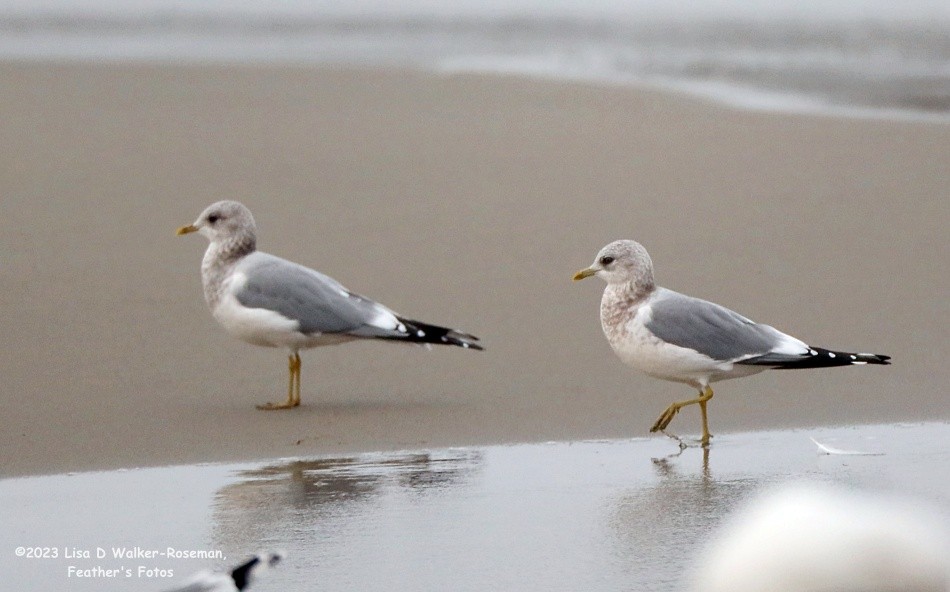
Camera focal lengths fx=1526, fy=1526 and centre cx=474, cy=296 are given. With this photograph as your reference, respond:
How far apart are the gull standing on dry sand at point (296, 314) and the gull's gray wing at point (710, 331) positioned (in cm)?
77

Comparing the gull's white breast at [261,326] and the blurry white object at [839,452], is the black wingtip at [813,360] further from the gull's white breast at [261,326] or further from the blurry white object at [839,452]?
the gull's white breast at [261,326]

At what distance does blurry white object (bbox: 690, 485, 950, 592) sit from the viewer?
8.87 ft

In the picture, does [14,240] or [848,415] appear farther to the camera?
[14,240]

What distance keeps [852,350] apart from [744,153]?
3.39 metres

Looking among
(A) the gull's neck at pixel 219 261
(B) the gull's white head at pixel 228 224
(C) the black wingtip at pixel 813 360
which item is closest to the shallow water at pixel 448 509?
(C) the black wingtip at pixel 813 360

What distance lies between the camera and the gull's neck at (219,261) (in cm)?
581

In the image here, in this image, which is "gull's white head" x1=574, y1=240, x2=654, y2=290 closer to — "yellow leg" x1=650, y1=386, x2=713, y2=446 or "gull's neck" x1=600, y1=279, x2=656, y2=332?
"gull's neck" x1=600, y1=279, x2=656, y2=332

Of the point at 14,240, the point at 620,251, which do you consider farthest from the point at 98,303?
the point at 620,251

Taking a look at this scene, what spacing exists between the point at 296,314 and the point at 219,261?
57 centimetres

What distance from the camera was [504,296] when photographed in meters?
6.71

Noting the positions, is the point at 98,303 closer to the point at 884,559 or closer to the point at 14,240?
the point at 14,240

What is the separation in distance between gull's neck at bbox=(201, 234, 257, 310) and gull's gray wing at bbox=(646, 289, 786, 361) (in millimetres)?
1700

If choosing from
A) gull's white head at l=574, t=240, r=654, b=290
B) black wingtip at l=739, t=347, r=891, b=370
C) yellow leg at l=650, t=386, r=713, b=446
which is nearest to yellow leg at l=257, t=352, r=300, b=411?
gull's white head at l=574, t=240, r=654, b=290

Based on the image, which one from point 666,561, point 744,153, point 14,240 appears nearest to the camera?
point 666,561
